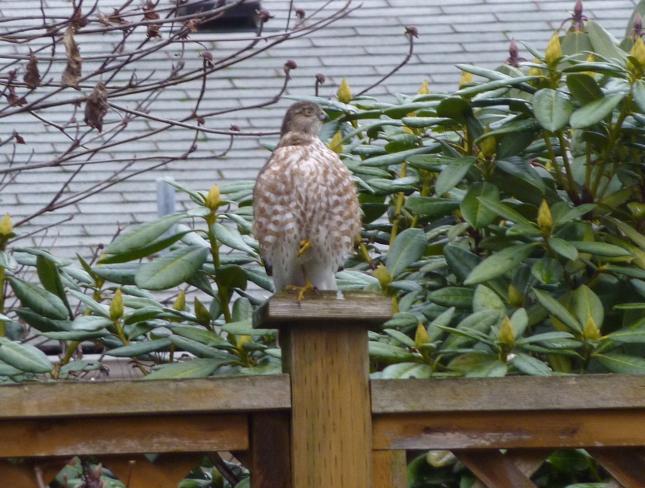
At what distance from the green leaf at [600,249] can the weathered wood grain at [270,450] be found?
2.86 ft

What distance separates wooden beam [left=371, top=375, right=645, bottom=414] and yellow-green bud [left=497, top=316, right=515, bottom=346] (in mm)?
272

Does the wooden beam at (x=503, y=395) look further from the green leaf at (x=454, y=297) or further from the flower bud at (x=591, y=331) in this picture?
the green leaf at (x=454, y=297)

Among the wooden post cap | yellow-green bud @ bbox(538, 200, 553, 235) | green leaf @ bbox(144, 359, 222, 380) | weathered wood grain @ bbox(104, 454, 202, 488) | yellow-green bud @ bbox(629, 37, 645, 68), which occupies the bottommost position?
weathered wood grain @ bbox(104, 454, 202, 488)

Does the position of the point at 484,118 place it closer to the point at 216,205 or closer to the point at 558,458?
the point at 216,205

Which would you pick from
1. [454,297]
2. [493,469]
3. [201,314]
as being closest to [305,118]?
[201,314]

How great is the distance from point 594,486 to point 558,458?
0.20 m

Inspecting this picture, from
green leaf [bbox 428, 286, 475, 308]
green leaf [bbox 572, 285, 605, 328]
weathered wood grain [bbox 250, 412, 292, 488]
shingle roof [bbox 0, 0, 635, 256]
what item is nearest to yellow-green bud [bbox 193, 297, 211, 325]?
green leaf [bbox 428, 286, 475, 308]

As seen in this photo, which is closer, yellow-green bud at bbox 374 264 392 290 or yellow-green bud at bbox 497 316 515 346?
yellow-green bud at bbox 497 316 515 346

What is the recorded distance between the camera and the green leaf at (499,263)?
2.84m

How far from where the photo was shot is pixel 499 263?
113 inches

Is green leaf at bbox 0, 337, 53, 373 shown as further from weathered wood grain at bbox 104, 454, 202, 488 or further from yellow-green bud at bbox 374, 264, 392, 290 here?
yellow-green bud at bbox 374, 264, 392, 290

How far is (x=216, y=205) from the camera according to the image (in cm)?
310

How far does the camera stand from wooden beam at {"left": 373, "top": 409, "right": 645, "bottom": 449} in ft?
7.80

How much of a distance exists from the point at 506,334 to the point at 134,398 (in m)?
0.79
